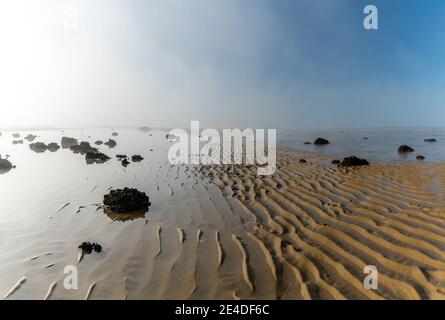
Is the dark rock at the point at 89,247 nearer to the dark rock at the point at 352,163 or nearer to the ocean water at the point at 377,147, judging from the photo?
the dark rock at the point at 352,163

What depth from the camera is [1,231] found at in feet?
22.5

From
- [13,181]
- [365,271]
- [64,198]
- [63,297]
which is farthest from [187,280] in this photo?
[13,181]

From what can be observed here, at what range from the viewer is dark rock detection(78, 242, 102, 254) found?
592 centimetres

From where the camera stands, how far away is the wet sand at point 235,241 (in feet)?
15.1

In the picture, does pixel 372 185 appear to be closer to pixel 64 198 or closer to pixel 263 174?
pixel 263 174

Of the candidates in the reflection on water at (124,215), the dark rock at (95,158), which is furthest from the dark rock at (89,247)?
the dark rock at (95,158)

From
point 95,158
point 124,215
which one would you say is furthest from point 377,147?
point 124,215

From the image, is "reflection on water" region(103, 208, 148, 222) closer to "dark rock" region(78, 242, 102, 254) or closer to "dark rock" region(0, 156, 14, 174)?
"dark rock" region(78, 242, 102, 254)

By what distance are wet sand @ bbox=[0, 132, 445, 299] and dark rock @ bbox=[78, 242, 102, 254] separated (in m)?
0.11

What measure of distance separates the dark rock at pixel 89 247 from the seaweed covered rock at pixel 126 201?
2301 millimetres

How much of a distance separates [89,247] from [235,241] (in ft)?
9.52

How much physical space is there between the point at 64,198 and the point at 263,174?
7.91 m

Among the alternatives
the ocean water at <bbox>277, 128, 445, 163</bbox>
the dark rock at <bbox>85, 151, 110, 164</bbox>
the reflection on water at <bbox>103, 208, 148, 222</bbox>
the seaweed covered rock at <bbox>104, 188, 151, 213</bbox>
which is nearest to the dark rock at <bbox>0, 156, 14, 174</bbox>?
the dark rock at <bbox>85, 151, 110, 164</bbox>

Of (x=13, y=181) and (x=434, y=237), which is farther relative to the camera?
(x=13, y=181)
